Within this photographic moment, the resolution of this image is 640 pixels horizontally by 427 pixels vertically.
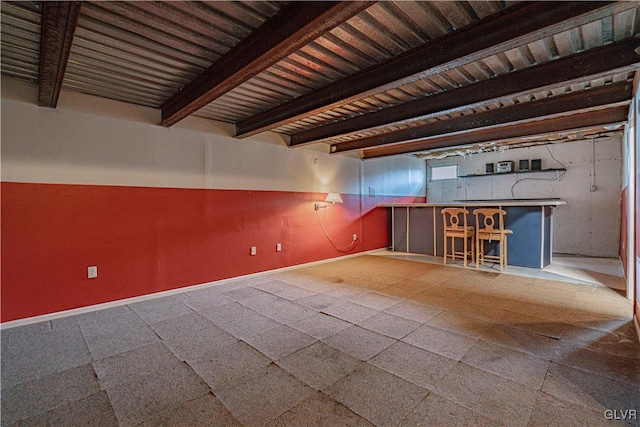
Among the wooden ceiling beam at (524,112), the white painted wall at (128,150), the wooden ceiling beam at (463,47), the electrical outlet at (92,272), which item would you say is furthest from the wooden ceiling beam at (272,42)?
the wooden ceiling beam at (524,112)

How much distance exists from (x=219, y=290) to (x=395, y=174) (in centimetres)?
609

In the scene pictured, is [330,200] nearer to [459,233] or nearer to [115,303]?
[459,233]

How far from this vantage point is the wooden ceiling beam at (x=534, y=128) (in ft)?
13.3

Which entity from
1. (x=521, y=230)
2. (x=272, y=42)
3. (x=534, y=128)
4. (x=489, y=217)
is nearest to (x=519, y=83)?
(x=534, y=128)

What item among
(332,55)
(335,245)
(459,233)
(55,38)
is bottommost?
(335,245)

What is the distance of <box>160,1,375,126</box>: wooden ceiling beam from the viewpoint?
1813 mm

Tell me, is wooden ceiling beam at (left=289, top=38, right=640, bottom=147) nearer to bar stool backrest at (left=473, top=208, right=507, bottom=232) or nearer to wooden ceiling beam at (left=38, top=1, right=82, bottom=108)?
bar stool backrest at (left=473, top=208, right=507, bottom=232)

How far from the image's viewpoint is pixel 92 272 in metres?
3.49

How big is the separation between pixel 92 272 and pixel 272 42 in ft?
11.3

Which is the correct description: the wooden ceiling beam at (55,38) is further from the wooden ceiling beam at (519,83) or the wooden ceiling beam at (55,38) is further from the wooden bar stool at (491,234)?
the wooden bar stool at (491,234)

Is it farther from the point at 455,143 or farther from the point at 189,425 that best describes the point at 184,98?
the point at 455,143

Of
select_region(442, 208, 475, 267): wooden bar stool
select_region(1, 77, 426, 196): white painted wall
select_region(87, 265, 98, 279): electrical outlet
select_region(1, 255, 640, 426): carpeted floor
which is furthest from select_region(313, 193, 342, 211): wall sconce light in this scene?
select_region(87, 265, 98, 279): electrical outlet

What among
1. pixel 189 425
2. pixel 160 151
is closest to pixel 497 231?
pixel 189 425

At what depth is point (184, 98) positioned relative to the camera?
336 centimetres
